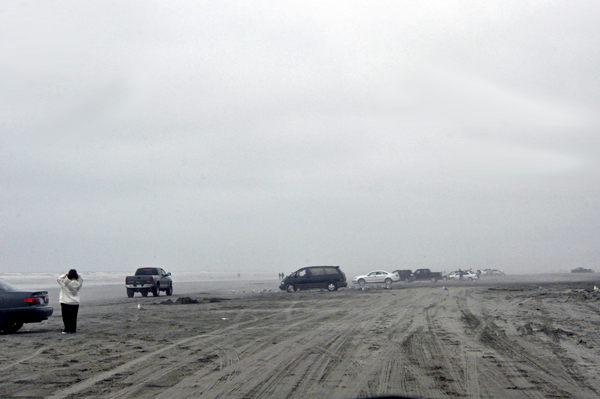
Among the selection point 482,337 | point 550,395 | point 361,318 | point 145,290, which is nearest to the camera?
point 550,395

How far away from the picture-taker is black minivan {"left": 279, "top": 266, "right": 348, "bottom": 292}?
42.7 meters

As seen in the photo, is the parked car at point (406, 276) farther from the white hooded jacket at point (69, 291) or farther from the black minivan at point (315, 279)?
the white hooded jacket at point (69, 291)

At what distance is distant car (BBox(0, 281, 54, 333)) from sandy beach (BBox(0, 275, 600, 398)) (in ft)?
1.39

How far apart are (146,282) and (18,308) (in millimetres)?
21632

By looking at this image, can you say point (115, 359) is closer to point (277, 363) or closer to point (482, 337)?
point (277, 363)

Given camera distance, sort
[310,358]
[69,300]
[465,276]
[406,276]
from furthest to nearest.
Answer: [465,276]
[406,276]
[69,300]
[310,358]

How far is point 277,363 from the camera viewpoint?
33.8ft

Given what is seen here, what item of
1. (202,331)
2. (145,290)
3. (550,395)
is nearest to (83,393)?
(550,395)

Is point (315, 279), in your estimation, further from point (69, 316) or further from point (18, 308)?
point (18, 308)

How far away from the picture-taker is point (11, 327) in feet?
53.2

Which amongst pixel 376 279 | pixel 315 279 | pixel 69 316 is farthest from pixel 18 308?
pixel 376 279

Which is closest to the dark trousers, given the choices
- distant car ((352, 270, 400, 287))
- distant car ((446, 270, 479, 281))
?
distant car ((352, 270, 400, 287))

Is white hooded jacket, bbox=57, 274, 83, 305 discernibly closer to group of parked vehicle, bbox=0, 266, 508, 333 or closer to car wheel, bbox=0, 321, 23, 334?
group of parked vehicle, bbox=0, 266, 508, 333

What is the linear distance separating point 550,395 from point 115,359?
755 cm
